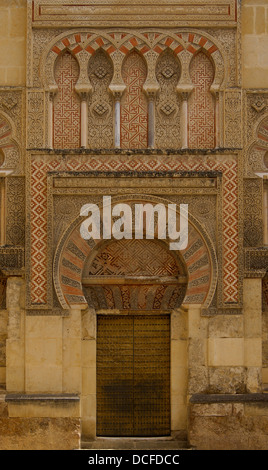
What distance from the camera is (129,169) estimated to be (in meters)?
9.81

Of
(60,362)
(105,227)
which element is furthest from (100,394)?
(105,227)

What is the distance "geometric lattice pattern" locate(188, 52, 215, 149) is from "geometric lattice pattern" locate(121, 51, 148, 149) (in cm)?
59

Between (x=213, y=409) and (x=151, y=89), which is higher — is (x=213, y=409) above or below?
below

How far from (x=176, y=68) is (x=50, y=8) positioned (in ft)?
5.64

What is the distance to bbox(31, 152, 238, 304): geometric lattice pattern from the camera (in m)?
9.71

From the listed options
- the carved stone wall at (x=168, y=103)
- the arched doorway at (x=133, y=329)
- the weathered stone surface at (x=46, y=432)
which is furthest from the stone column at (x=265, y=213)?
the weathered stone surface at (x=46, y=432)

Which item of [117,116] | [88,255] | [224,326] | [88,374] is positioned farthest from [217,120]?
[88,374]

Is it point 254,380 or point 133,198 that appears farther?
point 133,198

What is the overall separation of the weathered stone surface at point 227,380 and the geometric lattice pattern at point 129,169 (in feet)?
2.75

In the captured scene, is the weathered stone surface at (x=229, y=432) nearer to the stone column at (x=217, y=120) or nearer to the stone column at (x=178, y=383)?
the stone column at (x=178, y=383)

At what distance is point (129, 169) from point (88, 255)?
45.6 inches

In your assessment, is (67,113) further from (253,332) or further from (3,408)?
(3,408)
